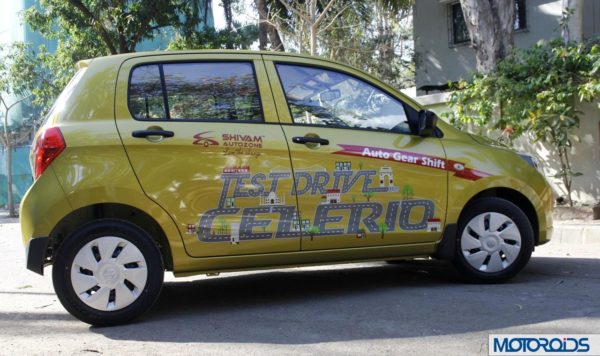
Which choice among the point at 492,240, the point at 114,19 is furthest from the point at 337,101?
the point at 114,19

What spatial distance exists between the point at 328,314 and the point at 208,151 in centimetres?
142

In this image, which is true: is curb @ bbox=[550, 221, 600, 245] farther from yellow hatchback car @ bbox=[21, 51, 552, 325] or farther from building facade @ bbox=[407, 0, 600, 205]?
yellow hatchback car @ bbox=[21, 51, 552, 325]

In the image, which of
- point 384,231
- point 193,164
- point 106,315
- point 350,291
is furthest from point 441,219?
point 106,315

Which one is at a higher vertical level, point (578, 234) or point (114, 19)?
point (114, 19)

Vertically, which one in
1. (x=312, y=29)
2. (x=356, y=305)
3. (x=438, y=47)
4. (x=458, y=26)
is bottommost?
(x=356, y=305)

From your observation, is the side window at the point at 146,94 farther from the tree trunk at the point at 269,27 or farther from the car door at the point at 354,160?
the tree trunk at the point at 269,27

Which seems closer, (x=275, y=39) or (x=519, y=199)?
(x=519, y=199)

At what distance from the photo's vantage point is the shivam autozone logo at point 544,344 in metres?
3.58

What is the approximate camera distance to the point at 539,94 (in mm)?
8656

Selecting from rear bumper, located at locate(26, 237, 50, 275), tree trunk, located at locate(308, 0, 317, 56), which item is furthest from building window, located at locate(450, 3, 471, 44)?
rear bumper, located at locate(26, 237, 50, 275)

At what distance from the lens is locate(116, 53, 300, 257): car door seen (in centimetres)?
441

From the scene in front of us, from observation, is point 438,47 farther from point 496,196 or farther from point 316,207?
point 316,207

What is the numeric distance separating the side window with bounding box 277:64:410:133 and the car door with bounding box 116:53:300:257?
240 mm

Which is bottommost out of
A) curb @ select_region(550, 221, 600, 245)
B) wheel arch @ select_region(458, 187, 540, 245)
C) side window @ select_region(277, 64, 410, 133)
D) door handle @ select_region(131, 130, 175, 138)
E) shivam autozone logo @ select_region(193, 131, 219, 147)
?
curb @ select_region(550, 221, 600, 245)
